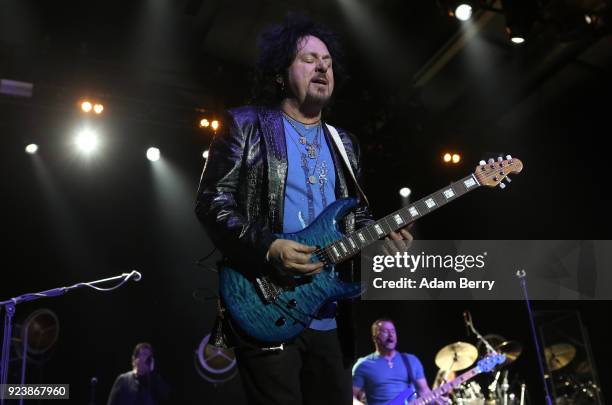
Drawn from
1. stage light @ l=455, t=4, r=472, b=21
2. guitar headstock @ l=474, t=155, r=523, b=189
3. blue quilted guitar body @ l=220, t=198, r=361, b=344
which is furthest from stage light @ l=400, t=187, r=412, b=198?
blue quilted guitar body @ l=220, t=198, r=361, b=344

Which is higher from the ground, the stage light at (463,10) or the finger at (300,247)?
the stage light at (463,10)

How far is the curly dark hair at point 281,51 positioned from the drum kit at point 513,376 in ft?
22.6

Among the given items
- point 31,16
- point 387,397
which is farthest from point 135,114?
point 387,397

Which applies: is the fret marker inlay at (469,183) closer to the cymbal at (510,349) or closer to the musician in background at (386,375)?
the musician in background at (386,375)

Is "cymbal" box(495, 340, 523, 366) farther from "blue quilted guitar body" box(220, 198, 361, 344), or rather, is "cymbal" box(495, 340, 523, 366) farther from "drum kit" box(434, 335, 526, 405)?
"blue quilted guitar body" box(220, 198, 361, 344)

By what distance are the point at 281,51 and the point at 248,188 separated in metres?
0.66

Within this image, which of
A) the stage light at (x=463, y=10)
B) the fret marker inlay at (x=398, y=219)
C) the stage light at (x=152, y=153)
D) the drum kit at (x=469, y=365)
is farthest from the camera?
the stage light at (x=152, y=153)

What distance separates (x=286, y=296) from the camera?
6.72 ft

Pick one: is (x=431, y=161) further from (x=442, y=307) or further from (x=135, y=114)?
(x=135, y=114)

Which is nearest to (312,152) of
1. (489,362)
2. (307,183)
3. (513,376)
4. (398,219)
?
(307,183)

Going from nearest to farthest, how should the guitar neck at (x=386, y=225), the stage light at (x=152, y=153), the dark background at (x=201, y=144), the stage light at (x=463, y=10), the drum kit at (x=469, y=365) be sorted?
the guitar neck at (x=386, y=225)
the stage light at (x=463, y=10)
the drum kit at (x=469, y=365)
the dark background at (x=201, y=144)
the stage light at (x=152, y=153)

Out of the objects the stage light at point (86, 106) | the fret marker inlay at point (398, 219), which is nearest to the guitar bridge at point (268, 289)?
the fret marker inlay at point (398, 219)

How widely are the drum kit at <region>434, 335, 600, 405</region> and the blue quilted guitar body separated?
7.00 m

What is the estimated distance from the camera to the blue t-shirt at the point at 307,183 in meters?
2.23
